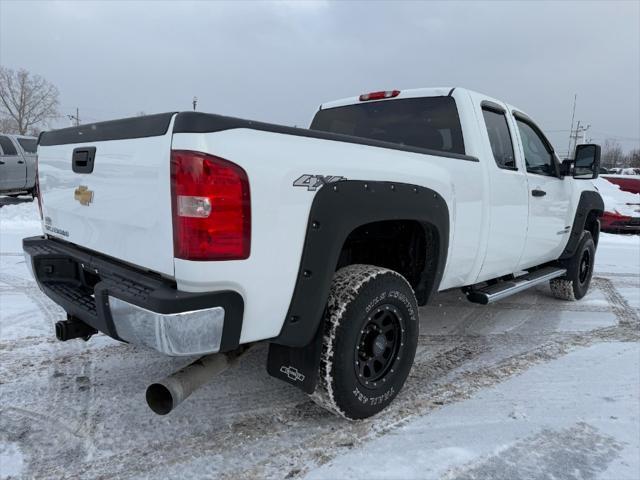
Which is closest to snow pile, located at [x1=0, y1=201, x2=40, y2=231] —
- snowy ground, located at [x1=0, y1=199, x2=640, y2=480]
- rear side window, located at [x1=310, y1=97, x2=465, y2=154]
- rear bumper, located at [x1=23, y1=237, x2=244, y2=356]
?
snowy ground, located at [x1=0, y1=199, x2=640, y2=480]

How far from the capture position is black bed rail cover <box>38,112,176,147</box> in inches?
74.5

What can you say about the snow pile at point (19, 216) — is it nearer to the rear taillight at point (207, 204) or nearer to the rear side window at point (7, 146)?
the rear side window at point (7, 146)

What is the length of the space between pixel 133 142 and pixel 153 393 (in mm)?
1101

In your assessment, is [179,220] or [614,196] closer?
[179,220]

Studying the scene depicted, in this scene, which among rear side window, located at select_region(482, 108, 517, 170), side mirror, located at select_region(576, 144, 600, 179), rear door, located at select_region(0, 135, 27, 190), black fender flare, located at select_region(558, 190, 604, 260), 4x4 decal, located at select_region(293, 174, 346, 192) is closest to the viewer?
4x4 decal, located at select_region(293, 174, 346, 192)

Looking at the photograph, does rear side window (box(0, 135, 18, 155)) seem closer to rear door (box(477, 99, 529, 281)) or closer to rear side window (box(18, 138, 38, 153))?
rear side window (box(18, 138, 38, 153))

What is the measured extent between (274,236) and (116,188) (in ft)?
2.63

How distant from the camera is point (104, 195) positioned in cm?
224

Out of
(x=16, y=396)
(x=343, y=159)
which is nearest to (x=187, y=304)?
(x=343, y=159)

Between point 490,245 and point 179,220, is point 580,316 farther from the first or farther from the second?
point 179,220

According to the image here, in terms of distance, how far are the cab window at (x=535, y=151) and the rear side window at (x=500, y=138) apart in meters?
0.26

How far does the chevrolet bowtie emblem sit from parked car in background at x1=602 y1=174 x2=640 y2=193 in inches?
611

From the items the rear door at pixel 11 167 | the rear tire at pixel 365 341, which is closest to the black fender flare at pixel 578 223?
the rear tire at pixel 365 341

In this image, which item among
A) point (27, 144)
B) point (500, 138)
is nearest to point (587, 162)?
point (500, 138)
